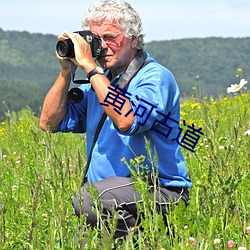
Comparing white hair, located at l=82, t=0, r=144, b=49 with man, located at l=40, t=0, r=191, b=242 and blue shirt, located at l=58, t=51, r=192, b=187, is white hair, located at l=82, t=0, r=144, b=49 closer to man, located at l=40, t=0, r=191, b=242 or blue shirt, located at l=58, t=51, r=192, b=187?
man, located at l=40, t=0, r=191, b=242

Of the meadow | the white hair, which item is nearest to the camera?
the white hair

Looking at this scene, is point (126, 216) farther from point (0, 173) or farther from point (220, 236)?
point (0, 173)

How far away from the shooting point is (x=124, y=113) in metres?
3.16

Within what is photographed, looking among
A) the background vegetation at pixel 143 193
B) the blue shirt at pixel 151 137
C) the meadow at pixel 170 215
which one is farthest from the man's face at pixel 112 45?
the meadow at pixel 170 215

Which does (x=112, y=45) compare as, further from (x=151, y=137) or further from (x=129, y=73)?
(x=151, y=137)

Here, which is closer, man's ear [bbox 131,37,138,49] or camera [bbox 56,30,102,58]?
camera [bbox 56,30,102,58]

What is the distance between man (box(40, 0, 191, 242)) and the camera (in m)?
3.23

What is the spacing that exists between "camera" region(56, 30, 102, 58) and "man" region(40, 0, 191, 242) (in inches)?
1.2

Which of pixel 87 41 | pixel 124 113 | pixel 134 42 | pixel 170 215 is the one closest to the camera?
pixel 170 215

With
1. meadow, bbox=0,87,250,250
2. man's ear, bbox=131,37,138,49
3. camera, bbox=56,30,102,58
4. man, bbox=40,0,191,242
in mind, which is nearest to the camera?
meadow, bbox=0,87,250,250

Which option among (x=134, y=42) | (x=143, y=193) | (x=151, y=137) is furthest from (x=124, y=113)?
(x=143, y=193)

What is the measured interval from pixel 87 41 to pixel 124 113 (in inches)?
18.5

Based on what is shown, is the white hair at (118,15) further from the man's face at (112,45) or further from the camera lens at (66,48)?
the camera lens at (66,48)

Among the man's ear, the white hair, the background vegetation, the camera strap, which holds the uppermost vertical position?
the white hair
